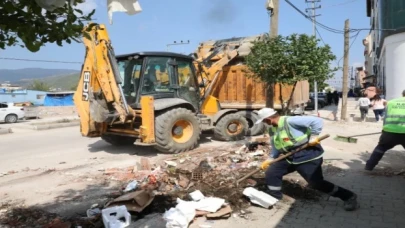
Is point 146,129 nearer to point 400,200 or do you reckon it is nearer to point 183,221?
point 183,221

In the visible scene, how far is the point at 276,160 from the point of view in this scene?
15.3 feet

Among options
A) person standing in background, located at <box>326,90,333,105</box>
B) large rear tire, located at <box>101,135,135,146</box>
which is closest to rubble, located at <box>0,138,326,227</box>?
large rear tire, located at <box>101,135,135,146</box>

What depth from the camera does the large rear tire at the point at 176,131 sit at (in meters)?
8.05

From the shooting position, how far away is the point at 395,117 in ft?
19.1

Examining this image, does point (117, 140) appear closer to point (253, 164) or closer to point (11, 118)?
point (253, 164)

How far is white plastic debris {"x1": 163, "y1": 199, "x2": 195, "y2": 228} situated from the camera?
154 inches

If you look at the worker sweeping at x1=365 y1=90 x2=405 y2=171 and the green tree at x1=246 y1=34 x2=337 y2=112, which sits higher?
the green tree at x1=246 y1=34 x2=337 y2=112

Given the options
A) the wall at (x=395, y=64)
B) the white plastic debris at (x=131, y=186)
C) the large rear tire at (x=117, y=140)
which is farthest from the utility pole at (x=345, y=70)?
the white plastic debris at (x=131, y=186)

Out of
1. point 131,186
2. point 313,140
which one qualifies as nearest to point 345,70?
point 313,140

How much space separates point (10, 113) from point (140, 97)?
16.6m

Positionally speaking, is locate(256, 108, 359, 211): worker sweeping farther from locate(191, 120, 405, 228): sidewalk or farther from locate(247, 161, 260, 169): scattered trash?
locate(247, 161, 260, 169): scattered trash

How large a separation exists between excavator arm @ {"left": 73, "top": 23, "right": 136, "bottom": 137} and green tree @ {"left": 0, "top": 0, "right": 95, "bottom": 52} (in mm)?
5361

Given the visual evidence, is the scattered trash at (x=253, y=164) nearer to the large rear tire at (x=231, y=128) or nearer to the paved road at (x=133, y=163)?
the paved road at (x=133, y=163)

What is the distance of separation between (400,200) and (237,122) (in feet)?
18.5
